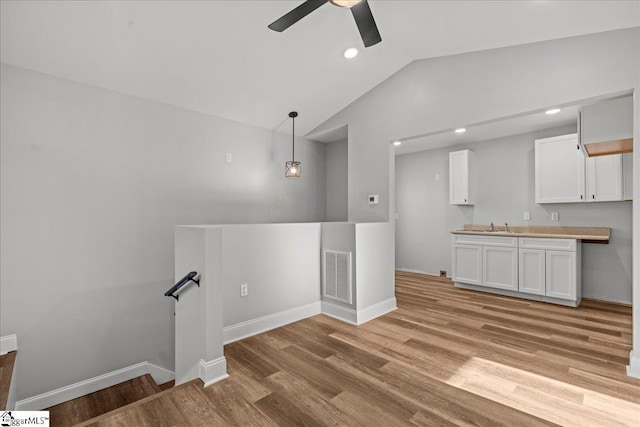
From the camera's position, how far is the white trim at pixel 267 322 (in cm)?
301

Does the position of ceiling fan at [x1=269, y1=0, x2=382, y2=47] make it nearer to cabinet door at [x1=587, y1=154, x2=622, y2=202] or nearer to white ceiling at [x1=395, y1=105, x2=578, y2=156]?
white ceiling at [x1=395, y1=105, x2=578, y2=156]

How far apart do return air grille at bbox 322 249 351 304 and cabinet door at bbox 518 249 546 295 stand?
2.87 m

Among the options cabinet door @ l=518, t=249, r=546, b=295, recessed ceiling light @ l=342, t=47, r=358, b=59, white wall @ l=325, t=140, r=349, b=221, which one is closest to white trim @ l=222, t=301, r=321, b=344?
white wall @ l=325, t=140, r=349, b=221

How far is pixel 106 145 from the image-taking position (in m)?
3.22

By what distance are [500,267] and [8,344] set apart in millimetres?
6010

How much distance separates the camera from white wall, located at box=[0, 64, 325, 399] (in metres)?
2.75

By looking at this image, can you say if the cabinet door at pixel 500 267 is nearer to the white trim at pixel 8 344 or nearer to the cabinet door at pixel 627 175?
the cabinet door at pixel 627 175

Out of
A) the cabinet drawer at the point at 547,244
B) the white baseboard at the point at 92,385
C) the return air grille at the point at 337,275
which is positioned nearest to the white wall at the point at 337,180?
the return air grille at the point at 337,275

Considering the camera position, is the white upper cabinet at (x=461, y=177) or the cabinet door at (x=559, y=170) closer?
the cabinet door at (x=559, y=170)

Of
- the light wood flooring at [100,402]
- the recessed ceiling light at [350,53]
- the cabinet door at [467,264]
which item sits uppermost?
the recessed ceiling light at [350,53]

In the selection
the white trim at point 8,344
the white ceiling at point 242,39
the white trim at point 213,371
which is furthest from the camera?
the white trim at point 8,344

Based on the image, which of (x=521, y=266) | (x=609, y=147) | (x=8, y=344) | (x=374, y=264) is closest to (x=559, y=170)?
(x=521, y=266)

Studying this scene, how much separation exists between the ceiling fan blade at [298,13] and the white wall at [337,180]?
321 centimetres

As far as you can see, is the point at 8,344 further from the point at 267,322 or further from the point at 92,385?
the point at 267,322
